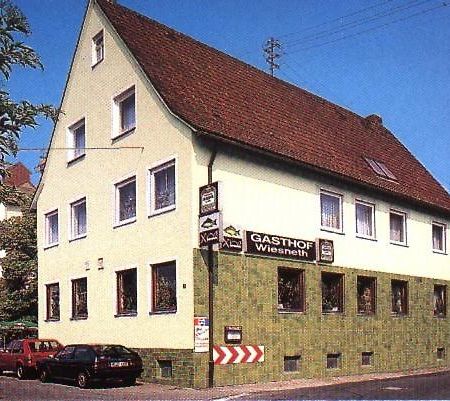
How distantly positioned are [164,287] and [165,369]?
2.32 metres

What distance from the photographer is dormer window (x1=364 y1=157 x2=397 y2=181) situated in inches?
1133

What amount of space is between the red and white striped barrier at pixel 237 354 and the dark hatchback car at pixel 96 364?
232 centimetres

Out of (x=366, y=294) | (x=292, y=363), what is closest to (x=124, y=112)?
(x=292, y=363)

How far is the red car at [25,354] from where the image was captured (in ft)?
77.8

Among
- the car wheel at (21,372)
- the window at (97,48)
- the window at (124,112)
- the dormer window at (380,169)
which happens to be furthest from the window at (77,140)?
the dormer window at (380,169)

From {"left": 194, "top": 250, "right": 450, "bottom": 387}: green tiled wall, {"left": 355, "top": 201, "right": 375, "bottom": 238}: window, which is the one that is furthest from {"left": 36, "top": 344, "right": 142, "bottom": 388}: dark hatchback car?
{"left": 355, "top": 201, "right": 375, "bottom": 238}: window

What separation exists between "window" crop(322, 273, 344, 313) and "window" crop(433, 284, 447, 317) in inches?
277

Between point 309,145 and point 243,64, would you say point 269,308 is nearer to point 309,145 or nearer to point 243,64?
point 309,145

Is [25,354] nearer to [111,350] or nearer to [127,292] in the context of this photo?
[127,292]

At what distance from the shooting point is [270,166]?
23.1 metres

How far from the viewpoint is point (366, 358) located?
84.5 feet

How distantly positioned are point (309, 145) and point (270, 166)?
Answer: 3.36 m

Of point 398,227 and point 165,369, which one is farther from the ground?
point 398,227

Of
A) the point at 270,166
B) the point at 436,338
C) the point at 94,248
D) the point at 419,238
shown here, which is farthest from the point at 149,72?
the point at 436,338
